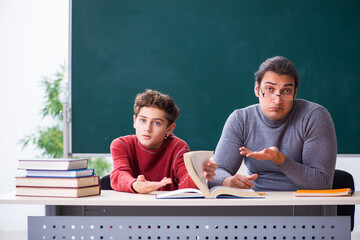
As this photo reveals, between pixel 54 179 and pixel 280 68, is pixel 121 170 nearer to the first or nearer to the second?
pixel 54 179

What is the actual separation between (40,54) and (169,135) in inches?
124

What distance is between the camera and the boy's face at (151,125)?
2131mm

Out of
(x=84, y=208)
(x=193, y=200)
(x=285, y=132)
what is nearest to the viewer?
(x=193, y=200)

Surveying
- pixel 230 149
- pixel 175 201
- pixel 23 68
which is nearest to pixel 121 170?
pixel 175 201

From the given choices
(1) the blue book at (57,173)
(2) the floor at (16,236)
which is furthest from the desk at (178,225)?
(2) the floor at (16,236)

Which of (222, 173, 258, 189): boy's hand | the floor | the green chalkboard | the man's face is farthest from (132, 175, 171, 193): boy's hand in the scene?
the floor

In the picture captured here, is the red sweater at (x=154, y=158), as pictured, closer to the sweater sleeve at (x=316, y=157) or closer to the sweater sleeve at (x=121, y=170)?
the sweater sleeve at (x=121, y=170)

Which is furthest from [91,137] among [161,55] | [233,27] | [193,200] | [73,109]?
[193,200]

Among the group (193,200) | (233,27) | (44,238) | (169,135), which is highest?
(233,27)

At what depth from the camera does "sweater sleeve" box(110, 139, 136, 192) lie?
6.34ft

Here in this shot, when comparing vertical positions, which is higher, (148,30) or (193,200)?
(148,30)

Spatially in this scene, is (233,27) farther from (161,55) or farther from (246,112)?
(246,112)

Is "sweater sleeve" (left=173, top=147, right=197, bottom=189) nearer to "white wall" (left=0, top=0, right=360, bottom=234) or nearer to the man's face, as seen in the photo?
the man's face

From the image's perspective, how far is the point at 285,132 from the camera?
2285 millimetres
